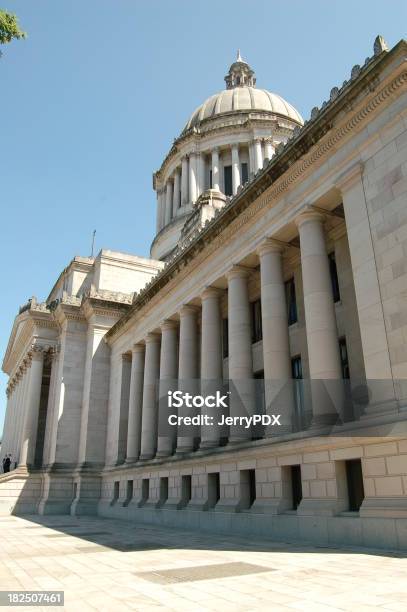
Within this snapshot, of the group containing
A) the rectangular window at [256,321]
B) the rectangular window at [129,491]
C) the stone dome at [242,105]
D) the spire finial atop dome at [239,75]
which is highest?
the spire finial atop dome at [239,75]

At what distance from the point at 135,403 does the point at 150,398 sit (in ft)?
9.94

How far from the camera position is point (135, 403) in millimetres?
36438

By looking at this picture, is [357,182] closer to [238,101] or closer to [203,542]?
[203,542]

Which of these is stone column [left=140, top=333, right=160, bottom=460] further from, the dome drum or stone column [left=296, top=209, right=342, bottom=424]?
the dome drum

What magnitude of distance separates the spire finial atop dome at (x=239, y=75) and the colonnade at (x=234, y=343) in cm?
5334

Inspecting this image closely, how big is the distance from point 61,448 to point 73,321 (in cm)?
1147

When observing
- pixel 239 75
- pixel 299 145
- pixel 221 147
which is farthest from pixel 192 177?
pixel 299 145

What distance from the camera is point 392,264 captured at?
611 inches

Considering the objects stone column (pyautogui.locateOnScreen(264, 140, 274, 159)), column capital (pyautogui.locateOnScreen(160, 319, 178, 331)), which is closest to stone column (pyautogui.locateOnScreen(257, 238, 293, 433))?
column capital (pyautogui.locateOnScreen(160, 319, 178, 331))

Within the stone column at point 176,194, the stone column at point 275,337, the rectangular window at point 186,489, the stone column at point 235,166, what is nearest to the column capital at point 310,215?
the stone column at point 275,337

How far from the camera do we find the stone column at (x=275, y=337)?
66.5 ft

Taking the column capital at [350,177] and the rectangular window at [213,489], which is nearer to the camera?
the column capital at [350,177]

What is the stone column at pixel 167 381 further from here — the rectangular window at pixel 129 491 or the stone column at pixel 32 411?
the stone column at pixel 32 411

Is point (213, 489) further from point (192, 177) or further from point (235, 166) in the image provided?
point (192, 177)
